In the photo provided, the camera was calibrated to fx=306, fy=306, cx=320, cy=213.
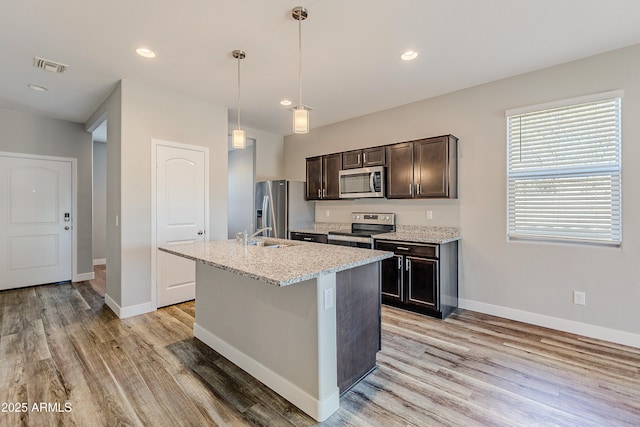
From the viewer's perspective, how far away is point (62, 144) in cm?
501

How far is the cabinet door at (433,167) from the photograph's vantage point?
3.59 meters

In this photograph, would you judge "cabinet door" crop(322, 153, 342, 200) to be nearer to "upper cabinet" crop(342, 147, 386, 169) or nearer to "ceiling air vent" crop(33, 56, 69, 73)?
"upper cabinet" crop(342, 147, 386, 169)

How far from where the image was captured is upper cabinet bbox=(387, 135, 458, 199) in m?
3.60

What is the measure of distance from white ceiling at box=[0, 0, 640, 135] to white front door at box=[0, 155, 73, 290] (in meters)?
1.37

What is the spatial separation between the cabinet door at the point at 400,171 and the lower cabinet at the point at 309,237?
113cm

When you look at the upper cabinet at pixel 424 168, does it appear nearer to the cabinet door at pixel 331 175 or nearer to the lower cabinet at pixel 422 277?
the lower cabinet at pixel 422 277

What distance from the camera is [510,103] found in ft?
11.1

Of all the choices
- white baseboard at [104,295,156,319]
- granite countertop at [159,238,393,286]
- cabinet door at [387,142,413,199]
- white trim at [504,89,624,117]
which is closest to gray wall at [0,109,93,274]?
white baseboard at [104,295,156,319]

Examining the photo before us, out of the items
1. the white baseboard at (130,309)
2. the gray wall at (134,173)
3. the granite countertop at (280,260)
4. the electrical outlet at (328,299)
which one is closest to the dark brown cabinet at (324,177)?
the gray wall at (134,173)

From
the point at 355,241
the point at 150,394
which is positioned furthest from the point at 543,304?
the point at 150,394

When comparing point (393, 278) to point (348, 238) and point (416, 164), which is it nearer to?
point (348, 238)

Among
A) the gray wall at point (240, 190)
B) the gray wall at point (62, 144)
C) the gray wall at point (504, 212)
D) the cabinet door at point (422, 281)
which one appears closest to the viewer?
the gray wall at point (504, 212)

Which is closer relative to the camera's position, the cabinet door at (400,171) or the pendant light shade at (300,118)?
the pendant light shade at (300,118)

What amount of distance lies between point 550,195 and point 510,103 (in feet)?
3.57
